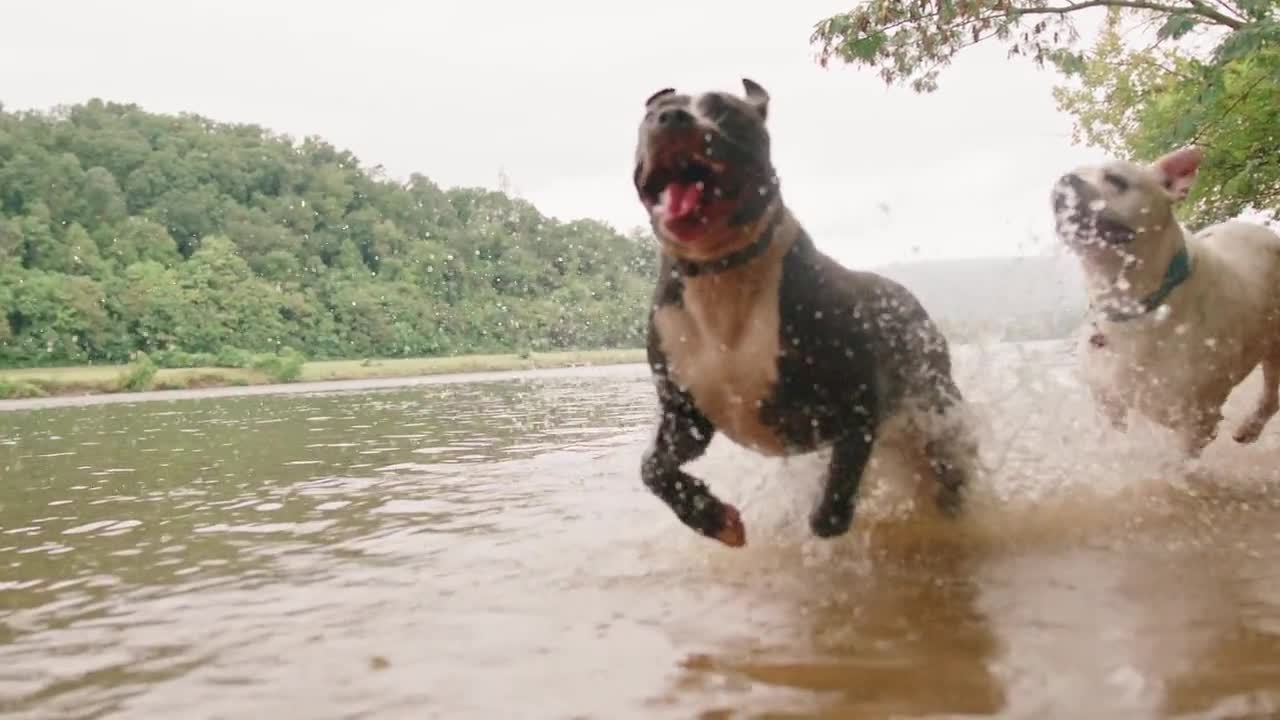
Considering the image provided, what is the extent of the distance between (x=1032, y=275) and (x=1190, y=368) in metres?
1.17

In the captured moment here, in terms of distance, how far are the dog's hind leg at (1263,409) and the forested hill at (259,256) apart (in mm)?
40654

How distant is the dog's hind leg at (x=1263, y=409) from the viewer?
5629mm

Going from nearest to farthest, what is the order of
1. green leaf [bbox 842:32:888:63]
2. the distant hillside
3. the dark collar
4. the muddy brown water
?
the muddy brown water, the dark collar, the distant hillside, green leaf [bbox 842:32:888:63]

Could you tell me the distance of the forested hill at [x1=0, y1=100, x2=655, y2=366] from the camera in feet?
178

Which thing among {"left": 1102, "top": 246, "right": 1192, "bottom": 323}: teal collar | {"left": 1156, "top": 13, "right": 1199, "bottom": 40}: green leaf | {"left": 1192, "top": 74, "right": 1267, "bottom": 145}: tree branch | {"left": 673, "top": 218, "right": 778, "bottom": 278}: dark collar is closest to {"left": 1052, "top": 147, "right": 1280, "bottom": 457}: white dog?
{"left": 1102, "top": 246, "right": 1192, "bottom": 323}: teal collar

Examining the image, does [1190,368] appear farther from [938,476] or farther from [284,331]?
[284,331]

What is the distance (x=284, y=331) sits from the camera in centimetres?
6134

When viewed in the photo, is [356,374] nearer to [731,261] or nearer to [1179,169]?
[1179,169]

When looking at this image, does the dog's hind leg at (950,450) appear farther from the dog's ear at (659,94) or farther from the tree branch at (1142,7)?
the tree branch at (1142,7)

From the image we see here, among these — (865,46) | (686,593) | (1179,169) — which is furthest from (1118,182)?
(865,46)

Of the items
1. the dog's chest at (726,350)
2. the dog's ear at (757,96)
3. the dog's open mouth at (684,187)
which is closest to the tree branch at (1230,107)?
the dog's ear at (757,96)

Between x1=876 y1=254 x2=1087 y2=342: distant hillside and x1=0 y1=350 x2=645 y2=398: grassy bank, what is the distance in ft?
111

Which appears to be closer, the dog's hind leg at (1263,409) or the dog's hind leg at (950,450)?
the dog's hind leg at (950,450)

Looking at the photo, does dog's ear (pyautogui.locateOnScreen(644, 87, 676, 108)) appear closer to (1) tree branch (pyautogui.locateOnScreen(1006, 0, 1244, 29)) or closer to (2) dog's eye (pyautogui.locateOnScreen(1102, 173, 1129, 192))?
(2) dog's eye (pyautogui.locateOnScreen(1102, 173, 1129, 192))
